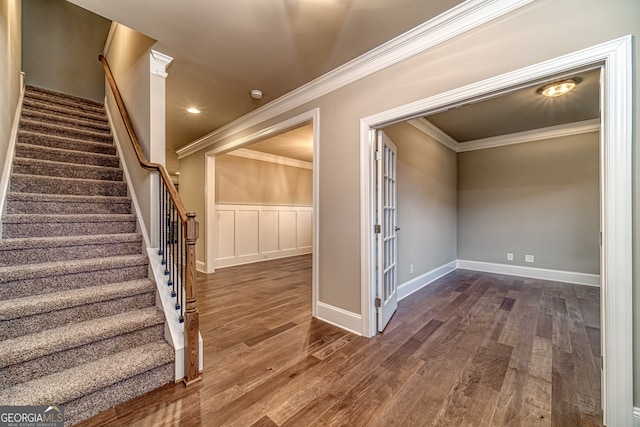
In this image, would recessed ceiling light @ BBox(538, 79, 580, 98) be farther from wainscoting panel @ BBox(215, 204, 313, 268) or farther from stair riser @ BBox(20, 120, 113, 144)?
stair riser @ BBox(20, 120, 113, 144)

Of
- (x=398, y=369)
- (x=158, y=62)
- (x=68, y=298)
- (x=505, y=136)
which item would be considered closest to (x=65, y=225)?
(x=68, y=298)

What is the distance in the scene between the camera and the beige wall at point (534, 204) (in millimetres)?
3971

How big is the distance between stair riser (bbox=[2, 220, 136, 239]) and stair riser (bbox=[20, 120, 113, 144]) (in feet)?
5.40

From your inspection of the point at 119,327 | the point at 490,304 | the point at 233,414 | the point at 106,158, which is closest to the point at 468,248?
the point at 490,304

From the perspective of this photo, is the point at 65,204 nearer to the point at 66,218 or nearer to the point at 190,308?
the point at 66,218

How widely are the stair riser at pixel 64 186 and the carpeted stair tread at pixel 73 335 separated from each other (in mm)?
1590

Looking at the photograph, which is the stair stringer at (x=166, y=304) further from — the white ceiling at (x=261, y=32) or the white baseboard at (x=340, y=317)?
the white ceiling at (x=261, y=32)

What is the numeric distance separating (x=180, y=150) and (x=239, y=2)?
180 inches

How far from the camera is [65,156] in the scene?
9.37ft

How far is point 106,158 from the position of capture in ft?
10.1

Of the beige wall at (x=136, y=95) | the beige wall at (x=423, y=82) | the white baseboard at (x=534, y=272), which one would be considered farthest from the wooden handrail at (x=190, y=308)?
the white baseboard at (x=534, y=272)

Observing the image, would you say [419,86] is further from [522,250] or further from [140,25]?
[522,250]

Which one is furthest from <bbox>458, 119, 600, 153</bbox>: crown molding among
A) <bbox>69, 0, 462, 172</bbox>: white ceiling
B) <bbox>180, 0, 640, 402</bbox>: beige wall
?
<bbox>69, 0, 462, 172</bbox>: white ceiling

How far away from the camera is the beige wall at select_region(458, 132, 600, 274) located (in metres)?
3.97
